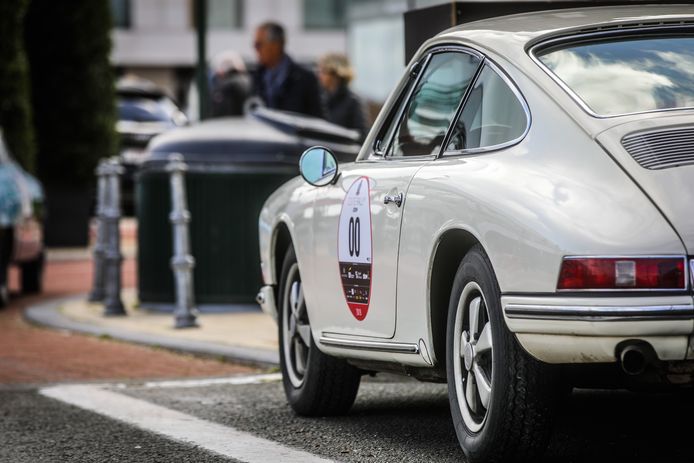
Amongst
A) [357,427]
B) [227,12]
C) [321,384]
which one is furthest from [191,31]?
[357,427]

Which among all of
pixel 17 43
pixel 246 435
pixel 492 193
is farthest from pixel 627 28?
pixel 17 43

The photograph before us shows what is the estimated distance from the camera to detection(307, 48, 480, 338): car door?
6.42 meters

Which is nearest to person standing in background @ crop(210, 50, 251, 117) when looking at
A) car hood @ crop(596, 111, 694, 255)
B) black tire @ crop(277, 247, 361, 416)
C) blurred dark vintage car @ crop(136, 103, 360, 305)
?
blurred dark vintage car @ crop(136, 103, 360, 305)

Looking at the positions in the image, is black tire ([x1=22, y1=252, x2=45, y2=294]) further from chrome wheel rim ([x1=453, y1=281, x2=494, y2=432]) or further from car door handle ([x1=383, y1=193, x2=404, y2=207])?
chrome wheel rim ([x1=453, y1=281, x2=494, y2=432])

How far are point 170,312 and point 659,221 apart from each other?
8.72m

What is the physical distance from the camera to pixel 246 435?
22.9 ft

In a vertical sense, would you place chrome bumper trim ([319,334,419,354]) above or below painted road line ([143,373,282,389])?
above

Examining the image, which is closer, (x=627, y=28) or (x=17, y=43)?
(x=627, y=28)

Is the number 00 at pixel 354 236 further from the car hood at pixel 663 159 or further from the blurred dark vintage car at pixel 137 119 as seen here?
the blurred dark vintage car at pixel 137 119

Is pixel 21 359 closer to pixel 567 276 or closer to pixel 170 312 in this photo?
pixel 170 312

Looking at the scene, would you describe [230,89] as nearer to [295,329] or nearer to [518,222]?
[295,329]

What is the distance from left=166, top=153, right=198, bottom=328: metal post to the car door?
4938 millimetres

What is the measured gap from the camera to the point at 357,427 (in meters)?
7.16

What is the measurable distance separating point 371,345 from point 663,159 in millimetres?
1808
